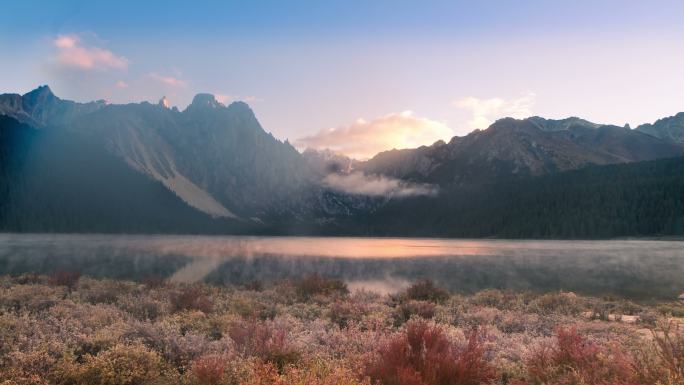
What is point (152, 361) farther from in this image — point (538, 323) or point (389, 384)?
point (538, 323)

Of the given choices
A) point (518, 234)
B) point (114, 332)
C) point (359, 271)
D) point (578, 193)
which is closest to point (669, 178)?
point (578, 193)

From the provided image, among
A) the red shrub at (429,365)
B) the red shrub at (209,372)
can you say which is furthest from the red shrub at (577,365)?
the red shrub at (209,372)

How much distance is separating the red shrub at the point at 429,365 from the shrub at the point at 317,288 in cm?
1557

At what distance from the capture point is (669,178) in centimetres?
17812

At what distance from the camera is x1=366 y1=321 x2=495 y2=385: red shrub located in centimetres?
718

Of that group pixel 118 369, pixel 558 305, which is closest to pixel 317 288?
pixel 558 305

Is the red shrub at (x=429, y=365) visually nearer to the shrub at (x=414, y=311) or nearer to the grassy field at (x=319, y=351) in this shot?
the grassy field at (x=319, y=351)

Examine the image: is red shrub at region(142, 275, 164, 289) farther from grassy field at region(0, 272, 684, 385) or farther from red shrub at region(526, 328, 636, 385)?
red shrub at region(526, 328, 636, 385)

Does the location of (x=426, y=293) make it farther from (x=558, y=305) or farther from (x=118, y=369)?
(x=118, y=369)

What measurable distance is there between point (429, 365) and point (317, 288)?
59.5 ft

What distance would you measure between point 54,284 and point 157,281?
5.38m

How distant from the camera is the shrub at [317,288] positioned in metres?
24.0

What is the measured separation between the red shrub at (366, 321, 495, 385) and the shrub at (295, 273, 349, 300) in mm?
15574

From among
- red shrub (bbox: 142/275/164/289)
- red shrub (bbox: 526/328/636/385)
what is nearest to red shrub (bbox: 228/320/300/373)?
red shrub (bbox: 526/328/636/385)
